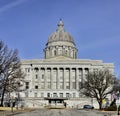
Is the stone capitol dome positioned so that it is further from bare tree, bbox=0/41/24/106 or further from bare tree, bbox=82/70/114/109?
bare tree, bbox=0/41/24/106

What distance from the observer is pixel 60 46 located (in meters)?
180

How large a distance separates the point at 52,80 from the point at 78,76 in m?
12.2

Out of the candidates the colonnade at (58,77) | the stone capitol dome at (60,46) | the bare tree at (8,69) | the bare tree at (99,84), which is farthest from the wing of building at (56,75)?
the bare tree at (8,69)

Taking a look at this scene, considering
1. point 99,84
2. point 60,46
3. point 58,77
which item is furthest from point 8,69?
point 60,46

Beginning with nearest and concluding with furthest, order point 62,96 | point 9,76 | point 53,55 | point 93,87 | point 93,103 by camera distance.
→ 1. point 9,76
2. point 93,87
3. point 93,103
4. point 62,96
5. point 53,55

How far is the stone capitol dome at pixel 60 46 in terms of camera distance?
179 meters

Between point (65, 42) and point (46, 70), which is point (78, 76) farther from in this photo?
point (65, 42)

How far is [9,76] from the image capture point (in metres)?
78.8

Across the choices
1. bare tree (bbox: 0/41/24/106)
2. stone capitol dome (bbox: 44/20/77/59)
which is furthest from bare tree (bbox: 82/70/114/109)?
stone capitol dome (bbox: 44/20/77/59)

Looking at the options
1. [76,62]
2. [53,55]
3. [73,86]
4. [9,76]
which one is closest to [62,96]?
[73,86]

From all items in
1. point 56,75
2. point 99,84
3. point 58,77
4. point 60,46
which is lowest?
point 99,84

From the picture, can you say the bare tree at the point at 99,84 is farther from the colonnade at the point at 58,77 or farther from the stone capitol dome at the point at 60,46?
the stone capitol dome at the point at 60,46

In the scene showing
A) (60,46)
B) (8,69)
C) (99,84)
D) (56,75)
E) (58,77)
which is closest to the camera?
(8,69)

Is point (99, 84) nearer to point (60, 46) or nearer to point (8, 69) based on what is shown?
point (8, 69)
